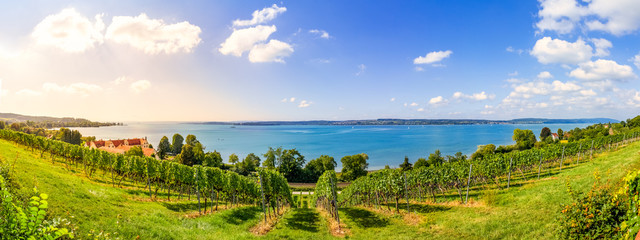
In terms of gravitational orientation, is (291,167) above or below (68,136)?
below

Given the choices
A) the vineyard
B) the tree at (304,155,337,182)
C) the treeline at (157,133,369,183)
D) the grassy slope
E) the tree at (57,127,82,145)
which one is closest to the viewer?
the grassy slope

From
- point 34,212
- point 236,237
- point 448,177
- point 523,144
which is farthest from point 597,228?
point 523,144

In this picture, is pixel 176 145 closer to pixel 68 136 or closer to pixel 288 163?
pixel 68 136

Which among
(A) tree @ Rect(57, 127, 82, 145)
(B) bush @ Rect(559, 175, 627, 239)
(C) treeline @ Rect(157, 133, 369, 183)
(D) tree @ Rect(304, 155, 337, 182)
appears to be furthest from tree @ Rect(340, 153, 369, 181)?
(A) tree @ Rect(57, 127, 82, 145)

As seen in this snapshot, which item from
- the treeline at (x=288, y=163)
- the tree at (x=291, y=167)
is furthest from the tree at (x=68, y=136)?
the tree at (x=291, y=167)

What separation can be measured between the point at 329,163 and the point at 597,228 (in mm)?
80362

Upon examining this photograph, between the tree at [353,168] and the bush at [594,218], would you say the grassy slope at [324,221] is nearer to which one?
the bush at [594,218]

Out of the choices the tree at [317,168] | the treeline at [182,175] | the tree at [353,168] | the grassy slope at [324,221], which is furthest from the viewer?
the tree at [317,168]

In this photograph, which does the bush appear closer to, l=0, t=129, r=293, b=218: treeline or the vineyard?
the vineyard

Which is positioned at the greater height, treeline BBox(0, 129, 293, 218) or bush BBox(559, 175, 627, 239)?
bush BBox(559, 175, 627, 239)

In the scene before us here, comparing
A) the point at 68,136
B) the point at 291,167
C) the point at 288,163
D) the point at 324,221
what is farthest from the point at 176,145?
the point at 324,221

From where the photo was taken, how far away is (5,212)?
11.8 feet

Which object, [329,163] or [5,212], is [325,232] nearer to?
[5,212]

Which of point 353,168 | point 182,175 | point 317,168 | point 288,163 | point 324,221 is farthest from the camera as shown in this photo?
point 317,168
